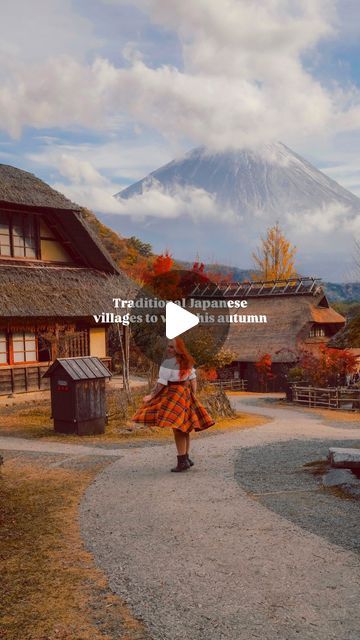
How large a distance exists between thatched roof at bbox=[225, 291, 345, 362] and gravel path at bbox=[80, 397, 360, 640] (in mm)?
26946

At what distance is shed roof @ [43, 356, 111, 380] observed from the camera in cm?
1284

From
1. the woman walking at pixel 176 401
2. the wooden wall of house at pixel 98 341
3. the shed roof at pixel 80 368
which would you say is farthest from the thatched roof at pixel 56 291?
the woman walking at pixel 176 401

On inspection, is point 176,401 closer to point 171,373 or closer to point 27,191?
point 171,373

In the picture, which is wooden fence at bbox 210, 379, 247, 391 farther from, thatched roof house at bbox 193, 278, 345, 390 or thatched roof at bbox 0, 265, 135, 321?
thatched roof at bbox 0, 265, 135, 321

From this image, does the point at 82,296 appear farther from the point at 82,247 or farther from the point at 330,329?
the point at 330,329

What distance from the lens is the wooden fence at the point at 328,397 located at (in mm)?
24844

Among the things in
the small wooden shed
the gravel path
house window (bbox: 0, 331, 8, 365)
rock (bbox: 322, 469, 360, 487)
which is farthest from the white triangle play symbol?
rock (bbox: 322, 469, 360, 487)

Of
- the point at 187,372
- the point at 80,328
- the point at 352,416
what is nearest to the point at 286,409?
the point at 352,416

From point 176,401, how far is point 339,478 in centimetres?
252

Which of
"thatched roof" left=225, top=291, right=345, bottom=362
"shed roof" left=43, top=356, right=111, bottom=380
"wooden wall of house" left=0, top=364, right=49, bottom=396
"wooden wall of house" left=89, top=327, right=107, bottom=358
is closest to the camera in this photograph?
"shed roof" left=43, top=356, right=111, bottom=380

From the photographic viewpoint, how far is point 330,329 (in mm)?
39625

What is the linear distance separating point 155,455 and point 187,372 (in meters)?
2.73

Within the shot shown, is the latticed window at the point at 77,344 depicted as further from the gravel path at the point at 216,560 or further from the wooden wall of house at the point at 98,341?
the gravel path at the point at 216,560

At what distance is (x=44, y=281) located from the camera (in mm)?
20062
